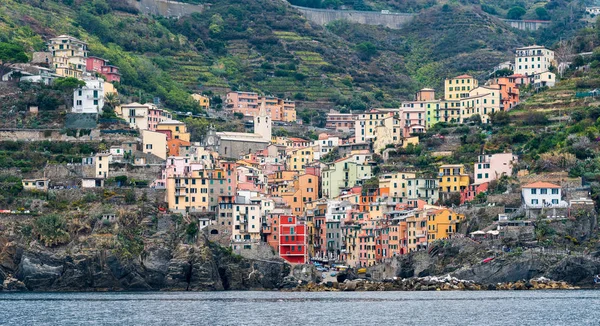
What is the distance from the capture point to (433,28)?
7534 inches

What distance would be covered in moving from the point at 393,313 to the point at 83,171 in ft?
127

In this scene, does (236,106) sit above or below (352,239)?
above

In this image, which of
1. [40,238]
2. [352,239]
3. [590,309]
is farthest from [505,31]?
[590,309]

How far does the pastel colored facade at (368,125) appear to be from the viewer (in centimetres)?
13700

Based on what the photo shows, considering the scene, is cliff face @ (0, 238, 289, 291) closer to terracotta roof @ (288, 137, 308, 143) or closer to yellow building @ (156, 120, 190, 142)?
yellow building @ (156, 120, 190, 142)

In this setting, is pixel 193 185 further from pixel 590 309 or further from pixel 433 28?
pixel 433 28

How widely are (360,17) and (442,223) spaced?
282ft

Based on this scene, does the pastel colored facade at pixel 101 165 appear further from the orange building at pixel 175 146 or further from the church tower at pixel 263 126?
the church tower at pixel 263 126

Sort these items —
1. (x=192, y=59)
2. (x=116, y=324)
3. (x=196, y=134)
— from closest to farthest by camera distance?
(x=116, y=324)
(x=196, y=134)
(x=192, y=59)

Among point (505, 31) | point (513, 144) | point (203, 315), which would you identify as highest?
point (505, 31)

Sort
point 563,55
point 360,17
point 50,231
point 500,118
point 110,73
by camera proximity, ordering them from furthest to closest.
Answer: point 360,17
point 110,73
point 563,55
point 500,118
point 50,231

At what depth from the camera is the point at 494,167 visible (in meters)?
120

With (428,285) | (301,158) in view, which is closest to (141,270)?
(428,285)

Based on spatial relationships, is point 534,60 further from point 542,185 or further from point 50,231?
point 50,231
